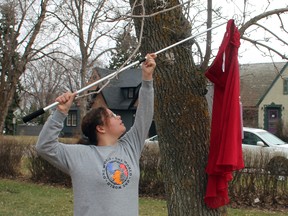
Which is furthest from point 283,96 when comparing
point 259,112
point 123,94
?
point 123,94

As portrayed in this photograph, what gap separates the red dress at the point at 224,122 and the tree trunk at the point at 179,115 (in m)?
0.16

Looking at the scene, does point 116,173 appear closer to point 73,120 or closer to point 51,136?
point 51,136

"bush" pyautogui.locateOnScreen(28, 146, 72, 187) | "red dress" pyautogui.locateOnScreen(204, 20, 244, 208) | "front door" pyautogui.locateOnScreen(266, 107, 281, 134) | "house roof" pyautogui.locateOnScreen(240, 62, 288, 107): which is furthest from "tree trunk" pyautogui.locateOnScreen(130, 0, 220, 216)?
"house roof" pyautogui.locateOnScreen(240, 62, 288, 107)

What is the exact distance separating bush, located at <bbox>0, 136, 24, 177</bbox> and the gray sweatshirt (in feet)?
30.6

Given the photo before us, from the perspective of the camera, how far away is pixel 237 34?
333 cm

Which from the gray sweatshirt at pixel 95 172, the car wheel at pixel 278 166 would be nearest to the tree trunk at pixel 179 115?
the gray sweatshirt at pixel 95 172

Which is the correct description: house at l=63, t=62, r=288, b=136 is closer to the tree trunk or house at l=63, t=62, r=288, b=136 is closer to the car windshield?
the car windshield

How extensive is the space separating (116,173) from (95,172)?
115 mm

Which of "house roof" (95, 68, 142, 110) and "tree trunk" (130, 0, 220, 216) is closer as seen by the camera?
"tree trunk" (130, 0, 220, 216)

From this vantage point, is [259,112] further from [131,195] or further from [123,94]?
[131,195]

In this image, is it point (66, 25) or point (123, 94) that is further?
point (123, 94)

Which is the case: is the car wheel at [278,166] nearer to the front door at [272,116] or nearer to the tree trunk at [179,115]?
the tree trunk at [179,115]

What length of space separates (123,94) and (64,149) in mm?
31738

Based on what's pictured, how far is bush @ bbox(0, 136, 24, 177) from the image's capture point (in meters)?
11.6
